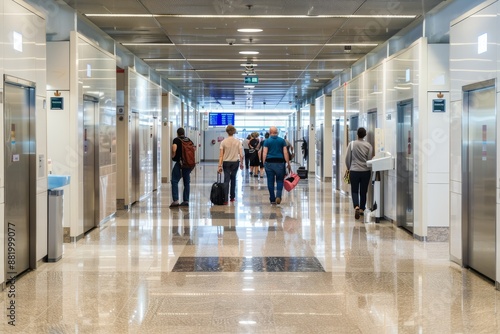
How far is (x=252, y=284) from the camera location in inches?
→ 273

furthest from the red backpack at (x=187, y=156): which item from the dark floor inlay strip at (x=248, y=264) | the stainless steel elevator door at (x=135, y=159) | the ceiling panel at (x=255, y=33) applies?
the dark floor inlay strip at (x=248, y=264)

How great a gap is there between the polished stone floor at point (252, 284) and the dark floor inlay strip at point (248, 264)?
13mm

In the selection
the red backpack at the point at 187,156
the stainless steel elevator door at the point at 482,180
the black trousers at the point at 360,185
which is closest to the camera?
the stainless steel elevator door at the point at 482,180

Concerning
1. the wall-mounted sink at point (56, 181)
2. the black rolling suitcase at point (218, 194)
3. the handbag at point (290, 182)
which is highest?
the wall-mounted sink at point (56, 181)

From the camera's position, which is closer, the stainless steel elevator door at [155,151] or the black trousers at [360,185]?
the black trousers at [360,185]

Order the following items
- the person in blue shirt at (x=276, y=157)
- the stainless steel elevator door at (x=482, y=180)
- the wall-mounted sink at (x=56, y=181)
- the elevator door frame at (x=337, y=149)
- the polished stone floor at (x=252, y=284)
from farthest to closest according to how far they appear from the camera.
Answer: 1. the elevator door frame at (x=337, y=149)
2. the person in blue shirt at (x=276, y=157)
3. the wall-mounted sink at (x=56, y=181)
4. the stainless steel elevator door at (x=482, y=180)
5. the polished stone floor at (x=252, y=284)

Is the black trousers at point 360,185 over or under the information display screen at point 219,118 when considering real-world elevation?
under

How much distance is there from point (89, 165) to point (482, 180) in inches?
253

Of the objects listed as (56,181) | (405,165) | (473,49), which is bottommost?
(56,181)

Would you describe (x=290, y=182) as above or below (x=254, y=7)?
→ below

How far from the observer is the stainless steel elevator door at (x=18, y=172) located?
6.96 metres

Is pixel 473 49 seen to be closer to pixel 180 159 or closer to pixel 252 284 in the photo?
pixel 252 284

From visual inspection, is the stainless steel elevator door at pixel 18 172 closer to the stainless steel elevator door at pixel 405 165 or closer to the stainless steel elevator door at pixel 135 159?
the stainless steel elevator door at pixel 405 165

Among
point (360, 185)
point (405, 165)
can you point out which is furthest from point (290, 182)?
point (405, 165)
